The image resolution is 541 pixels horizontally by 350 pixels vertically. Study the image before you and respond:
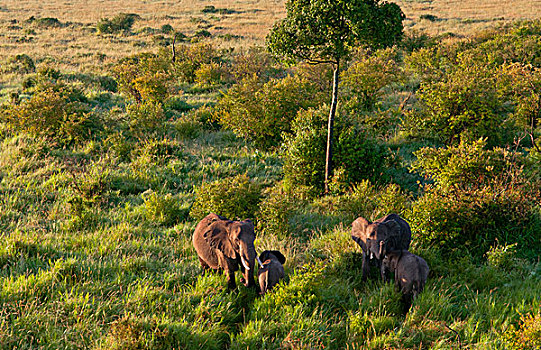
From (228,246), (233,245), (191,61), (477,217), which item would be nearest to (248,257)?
(233,245)

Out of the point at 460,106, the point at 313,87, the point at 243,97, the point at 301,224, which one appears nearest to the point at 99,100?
the point at 243,97

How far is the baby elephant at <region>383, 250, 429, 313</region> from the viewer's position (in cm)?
493

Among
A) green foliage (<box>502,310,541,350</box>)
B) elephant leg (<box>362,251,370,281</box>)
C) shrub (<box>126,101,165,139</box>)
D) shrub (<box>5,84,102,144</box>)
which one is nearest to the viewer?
green foliage (<box>502,310,541,350</box>)

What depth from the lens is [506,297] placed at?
513 cm

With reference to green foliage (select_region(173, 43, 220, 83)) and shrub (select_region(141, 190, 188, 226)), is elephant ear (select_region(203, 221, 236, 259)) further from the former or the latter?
green foliage (select_region(173, 43, 220, 83))

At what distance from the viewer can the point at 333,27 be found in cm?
734

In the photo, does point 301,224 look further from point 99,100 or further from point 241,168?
point 99,100

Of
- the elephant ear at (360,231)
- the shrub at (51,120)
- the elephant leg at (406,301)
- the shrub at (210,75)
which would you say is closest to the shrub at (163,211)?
the elephant ear at (360,231)

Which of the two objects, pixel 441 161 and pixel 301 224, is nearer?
pixel 301 224

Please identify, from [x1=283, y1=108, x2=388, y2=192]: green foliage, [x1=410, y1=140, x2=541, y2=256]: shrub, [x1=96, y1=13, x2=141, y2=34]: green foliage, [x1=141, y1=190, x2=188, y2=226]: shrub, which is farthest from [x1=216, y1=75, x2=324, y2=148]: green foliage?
[x1=96, y1=13, x2=141, y2=34]: green foliage

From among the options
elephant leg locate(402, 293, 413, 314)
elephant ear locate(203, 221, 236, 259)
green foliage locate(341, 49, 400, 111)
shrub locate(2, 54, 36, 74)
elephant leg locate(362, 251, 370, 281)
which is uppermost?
shrub locate(2, 54, 36, 74)

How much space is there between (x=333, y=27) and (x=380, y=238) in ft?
14.4

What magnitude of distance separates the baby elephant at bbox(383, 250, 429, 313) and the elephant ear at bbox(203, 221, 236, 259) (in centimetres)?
228

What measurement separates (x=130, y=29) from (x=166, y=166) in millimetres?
40599
